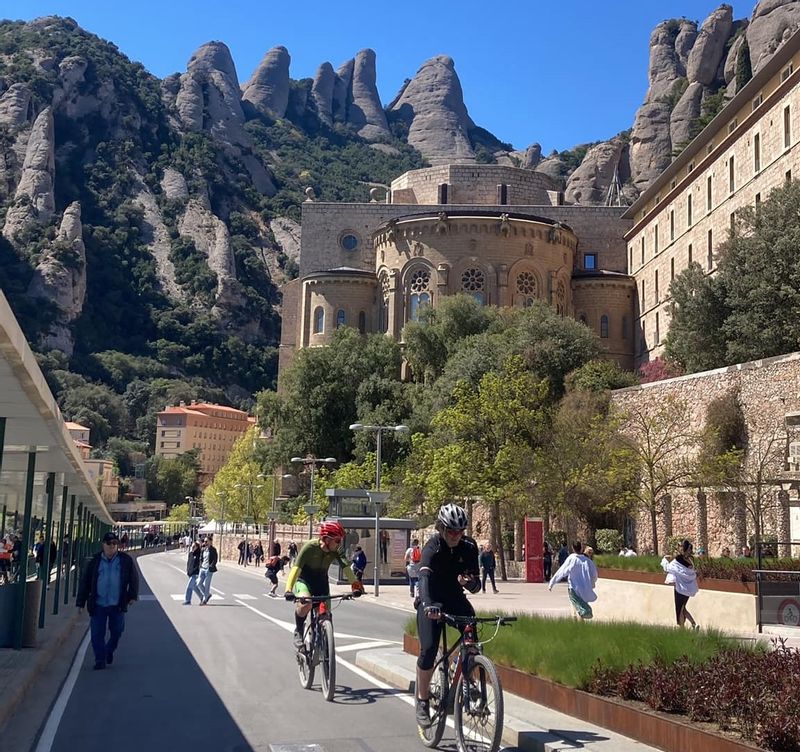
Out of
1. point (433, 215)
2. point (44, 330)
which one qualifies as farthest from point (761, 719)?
point (44, 330)

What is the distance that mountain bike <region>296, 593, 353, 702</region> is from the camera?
918 cm

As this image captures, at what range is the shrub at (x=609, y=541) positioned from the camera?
127 feet

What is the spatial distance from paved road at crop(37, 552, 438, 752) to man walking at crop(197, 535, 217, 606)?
551 centimetres

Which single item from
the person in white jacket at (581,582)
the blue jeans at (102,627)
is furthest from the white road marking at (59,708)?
the person in white jacket at (581,582)

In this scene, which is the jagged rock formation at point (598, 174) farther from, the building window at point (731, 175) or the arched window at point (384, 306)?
the building window at point (731, 175)

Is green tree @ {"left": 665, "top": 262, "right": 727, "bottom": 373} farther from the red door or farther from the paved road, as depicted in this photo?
the paved road

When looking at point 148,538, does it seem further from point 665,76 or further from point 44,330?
point 665,76

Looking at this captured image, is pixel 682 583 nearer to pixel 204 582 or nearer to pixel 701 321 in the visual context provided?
pixel 204 582

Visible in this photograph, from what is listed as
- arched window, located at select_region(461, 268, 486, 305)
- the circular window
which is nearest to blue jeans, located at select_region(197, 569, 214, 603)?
arched window, located at select_region(461, 268, 486, 305)

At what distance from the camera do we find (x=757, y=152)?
4753 centimetres

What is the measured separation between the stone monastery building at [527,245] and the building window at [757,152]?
0.07 meters

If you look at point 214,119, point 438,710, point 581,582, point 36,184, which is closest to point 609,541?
point 581,582

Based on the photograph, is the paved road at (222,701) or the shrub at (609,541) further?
the shrub at (609,541)

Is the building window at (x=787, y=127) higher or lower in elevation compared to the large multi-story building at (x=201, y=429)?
higher
